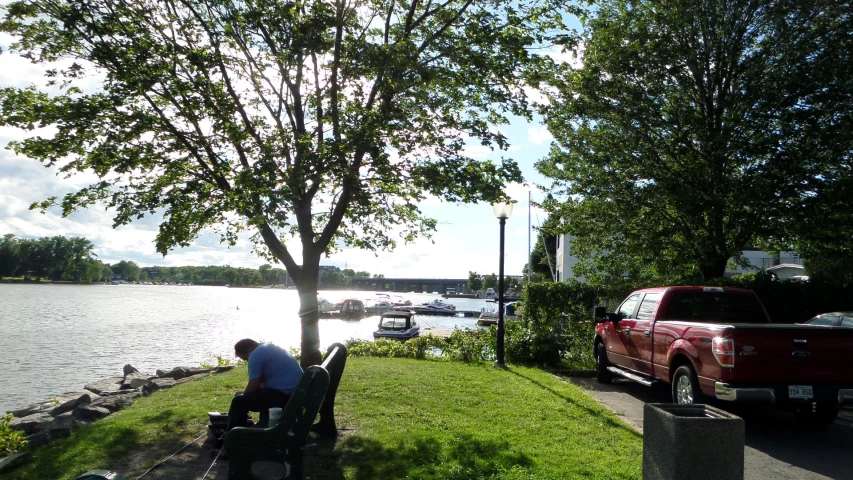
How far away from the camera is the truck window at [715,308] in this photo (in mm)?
10533

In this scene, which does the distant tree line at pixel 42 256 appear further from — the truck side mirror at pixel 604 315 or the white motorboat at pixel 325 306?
the truck side mirror at pixel 604 315

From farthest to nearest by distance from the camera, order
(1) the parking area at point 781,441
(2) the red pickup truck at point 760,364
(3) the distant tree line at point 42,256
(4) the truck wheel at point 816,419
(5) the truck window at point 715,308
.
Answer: (3) the distant tree line at point 42,256 → (5) the truck window at point 715,308 → (4) the truck wheel at point 816,419 → (2) the red pickup truck at point 760,364 → (1) the parking area at point 781,441

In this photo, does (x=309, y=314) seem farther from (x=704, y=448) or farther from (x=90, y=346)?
(x=90, y=346)

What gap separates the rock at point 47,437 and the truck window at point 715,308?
29.4 feet

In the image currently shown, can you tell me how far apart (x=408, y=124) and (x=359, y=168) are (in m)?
0.96

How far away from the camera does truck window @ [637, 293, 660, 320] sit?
10688 mm

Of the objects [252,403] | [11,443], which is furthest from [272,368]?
[11,443]

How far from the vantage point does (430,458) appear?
6.61 metres

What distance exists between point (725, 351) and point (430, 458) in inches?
157

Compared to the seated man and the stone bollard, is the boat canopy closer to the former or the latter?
the seated man

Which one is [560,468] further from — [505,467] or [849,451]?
[849,451]

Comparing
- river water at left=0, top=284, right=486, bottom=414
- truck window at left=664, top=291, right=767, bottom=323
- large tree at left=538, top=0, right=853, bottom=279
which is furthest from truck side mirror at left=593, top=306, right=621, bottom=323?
river water at left=0, top=284, right=486, bottom=414

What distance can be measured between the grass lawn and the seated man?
810 millimetres

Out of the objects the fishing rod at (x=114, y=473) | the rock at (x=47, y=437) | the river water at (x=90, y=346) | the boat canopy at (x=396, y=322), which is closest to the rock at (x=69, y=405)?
the river water at (x=90, y=346)
